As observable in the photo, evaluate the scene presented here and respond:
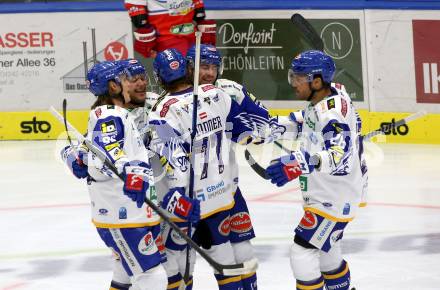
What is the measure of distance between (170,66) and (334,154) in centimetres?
92

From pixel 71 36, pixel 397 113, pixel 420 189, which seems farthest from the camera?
pixel 71 36

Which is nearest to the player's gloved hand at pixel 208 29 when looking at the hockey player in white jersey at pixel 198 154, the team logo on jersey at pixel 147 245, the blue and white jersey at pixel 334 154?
the hockey player in white jersey at pixel 198 154

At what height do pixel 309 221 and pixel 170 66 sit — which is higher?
pixel 170 66

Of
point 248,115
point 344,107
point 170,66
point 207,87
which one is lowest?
point 248,115

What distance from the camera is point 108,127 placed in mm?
5301

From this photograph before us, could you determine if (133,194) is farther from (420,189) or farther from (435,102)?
(435,102)

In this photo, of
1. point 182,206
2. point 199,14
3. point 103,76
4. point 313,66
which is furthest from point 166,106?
point 199,14

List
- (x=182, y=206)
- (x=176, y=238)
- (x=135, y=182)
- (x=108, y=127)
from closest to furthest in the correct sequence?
1. (x=135, y=182)
2. (x=108, y=127)
3. (x=182, y=206)
4. (x=176, y=238)

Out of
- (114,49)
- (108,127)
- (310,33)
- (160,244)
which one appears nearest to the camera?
(108,127)

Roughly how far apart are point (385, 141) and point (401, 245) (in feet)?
12.6

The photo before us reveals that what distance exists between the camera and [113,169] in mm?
5270

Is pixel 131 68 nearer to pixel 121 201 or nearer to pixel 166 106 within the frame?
pixel 166 106

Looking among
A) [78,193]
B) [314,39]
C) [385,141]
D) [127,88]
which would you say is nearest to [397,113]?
[385,141]

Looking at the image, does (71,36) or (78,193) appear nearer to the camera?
(78,193)
